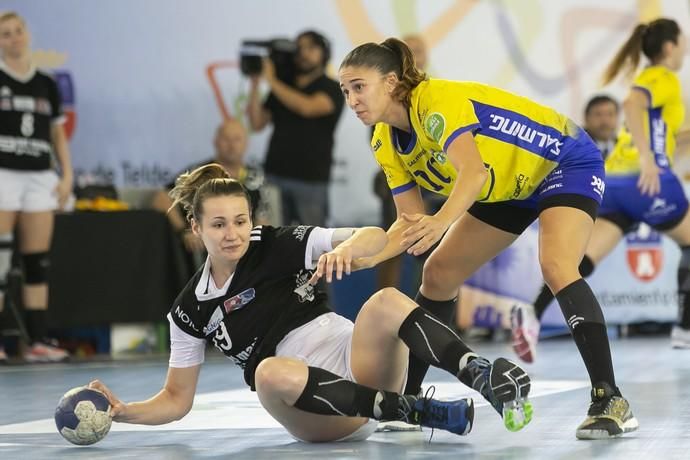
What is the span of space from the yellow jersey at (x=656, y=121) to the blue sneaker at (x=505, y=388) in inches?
140

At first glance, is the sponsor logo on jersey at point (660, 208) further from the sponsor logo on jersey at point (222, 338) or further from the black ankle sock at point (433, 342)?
the sponsor logo on jersey at point (222, 338)

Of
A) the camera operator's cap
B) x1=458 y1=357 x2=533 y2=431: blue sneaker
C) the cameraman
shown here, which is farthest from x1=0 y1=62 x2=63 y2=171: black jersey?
x1=458 y1=357 x2=533 y2=431: blue sneaker

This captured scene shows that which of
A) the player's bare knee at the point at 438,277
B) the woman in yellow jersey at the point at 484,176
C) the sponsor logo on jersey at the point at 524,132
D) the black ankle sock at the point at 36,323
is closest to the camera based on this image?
the woman in yellow jersey at the point at 484,176

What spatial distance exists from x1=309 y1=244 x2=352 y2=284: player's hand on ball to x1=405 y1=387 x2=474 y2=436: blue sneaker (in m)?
→ 0.46

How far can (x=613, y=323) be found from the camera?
874cm

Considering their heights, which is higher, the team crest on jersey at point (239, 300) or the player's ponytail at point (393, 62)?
the player's ponytail at point (393, 62)

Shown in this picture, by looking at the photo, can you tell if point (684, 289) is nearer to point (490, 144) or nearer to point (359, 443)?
point (490, 144)

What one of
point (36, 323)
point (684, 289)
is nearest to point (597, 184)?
point (684, 289)

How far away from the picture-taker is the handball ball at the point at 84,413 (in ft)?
11.9

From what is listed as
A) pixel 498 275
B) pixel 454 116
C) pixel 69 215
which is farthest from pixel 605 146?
pixel 454 116

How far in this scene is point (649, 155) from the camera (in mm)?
6633

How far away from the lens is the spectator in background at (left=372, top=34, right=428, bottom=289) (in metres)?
8.24

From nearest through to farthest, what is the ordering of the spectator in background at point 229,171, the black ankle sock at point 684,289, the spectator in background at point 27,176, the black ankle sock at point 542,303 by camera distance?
1. the black ankle sock at point 542,303
2. the black ankle sock at point 684,289
3. the spectator in background at point 27,176
4. the spectator in background at point 229,171

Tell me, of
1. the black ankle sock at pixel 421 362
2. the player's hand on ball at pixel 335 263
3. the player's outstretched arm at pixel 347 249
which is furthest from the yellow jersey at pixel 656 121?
the player's hand on ball at pixel 335 263
